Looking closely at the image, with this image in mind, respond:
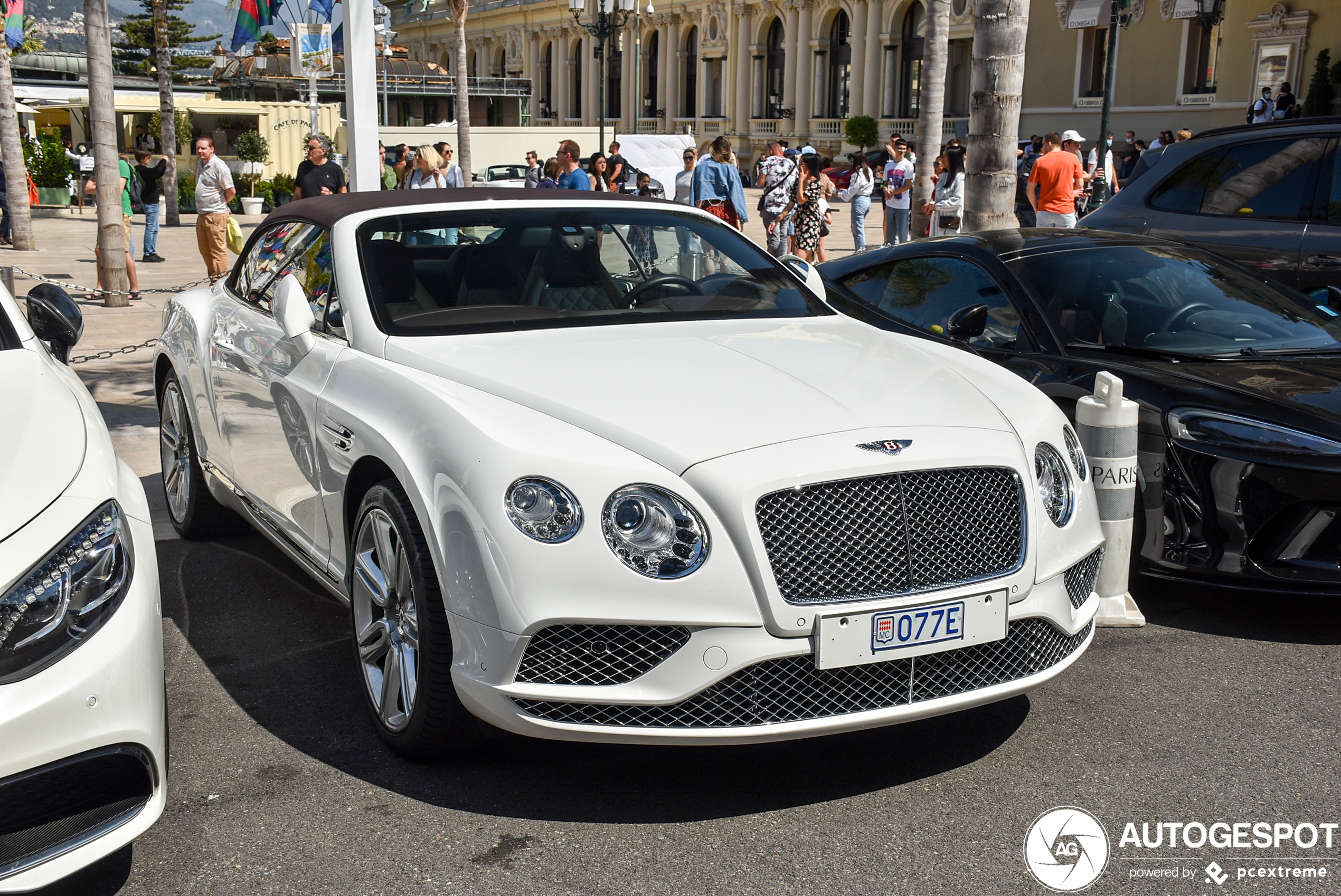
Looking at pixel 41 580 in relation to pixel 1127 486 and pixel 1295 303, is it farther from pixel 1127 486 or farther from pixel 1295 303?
pixel 1295 303

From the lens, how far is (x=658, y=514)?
313 cm

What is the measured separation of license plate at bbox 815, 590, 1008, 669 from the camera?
123 inches

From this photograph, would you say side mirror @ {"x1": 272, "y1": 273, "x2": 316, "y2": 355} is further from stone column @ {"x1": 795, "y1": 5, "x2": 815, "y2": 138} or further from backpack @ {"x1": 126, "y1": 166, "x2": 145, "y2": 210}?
stone column @ {"x1": 795, "y1": 5, "x2": 815, "y2": 138}

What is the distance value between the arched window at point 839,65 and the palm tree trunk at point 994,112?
4974 cm

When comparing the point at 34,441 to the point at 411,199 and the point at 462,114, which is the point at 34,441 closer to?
the point at 411,199

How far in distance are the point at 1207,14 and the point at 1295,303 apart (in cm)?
2775

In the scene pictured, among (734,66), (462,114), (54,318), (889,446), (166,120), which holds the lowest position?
(889,446)

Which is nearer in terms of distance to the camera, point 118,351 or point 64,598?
point 64,598

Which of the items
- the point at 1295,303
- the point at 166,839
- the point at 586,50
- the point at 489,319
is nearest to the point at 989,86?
the point at 1295,303

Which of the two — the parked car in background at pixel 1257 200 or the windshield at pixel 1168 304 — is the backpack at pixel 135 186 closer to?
the parked car in background at pixel 1257 200

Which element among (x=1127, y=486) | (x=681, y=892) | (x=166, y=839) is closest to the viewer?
(x=681, y=892)

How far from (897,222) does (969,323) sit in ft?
48.7

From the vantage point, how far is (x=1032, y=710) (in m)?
3.99

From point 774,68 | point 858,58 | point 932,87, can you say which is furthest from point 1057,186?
point 774,68
